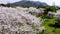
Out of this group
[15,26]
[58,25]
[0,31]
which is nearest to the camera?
[0,31]

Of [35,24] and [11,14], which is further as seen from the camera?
[35,24]

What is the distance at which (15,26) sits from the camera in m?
6.65

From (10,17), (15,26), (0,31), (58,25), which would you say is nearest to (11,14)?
(10,17)

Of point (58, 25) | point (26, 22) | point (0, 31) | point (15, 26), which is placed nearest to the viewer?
point (0, 31)

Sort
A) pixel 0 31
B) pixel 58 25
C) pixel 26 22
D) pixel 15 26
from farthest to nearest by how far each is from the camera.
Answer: pixel 58 25 → pixel 26 22 → pixel 15 26 → pixel 0 31

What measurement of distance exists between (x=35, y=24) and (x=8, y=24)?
1.84m

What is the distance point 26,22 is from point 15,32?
3.80 feet

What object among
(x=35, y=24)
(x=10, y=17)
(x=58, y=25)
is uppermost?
(x=10, y=17)

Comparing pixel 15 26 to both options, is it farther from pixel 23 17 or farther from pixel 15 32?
pixel 23 17

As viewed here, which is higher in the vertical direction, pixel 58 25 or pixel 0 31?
pixel 0 31

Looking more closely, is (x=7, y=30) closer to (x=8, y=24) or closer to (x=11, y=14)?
(x=8, y=24)

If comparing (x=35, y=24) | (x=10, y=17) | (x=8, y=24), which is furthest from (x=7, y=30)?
(x=35, y=24)

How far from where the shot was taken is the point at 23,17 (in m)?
7.59

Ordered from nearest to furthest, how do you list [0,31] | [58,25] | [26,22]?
[0,31], [26,22], [58,25]
